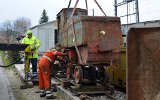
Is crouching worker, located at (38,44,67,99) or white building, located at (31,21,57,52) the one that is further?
white building, located at (31,21,57,52)

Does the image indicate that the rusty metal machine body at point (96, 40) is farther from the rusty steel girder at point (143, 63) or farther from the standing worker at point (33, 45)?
the rusty steel girder at point (143, 63)

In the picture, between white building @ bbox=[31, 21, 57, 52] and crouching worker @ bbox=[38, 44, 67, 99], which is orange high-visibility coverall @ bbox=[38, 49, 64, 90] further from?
white building @ bbox=[31, 21, 57, 52]

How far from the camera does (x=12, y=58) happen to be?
24.4 metres

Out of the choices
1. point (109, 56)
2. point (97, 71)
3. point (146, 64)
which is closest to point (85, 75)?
point (97, 71)

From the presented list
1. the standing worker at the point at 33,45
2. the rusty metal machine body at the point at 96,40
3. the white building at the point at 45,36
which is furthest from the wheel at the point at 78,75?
the white building at the point at 45,36

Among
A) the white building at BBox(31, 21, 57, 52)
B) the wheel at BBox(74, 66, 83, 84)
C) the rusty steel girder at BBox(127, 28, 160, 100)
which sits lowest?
the wheel at BBox(74, 66, 83, 84)

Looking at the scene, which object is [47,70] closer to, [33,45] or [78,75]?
[78,75]

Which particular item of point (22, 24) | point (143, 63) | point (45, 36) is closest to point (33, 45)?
point (143, 63)

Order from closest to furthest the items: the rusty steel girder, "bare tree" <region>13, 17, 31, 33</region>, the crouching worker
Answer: the rusty steel girder
the crouching worker
"bare tree" <region>13, 17, 31, 33</region>

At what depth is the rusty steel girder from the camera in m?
3.02

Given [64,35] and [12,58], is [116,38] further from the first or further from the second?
[12,58]

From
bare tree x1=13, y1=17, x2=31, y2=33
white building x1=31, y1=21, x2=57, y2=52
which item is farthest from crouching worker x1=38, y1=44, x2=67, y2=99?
bare tree x1=13, y1=17, x2=31, y2=33

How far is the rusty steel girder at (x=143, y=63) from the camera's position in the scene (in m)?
3.02

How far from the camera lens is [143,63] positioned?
3.12 meters
